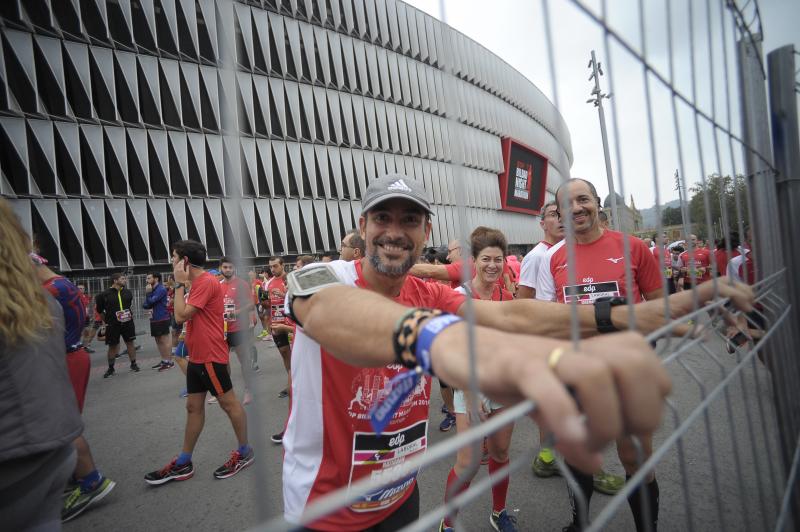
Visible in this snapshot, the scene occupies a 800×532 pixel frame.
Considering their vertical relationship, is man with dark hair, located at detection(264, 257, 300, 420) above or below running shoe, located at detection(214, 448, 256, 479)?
above

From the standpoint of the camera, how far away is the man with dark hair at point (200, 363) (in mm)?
3588

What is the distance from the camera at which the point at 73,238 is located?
20141 mm

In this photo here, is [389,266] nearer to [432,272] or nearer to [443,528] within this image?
[443,528]

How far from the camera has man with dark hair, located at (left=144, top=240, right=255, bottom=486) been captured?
3.59 meters

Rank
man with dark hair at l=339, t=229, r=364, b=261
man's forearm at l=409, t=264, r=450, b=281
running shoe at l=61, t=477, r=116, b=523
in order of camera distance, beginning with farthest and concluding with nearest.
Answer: man with dark hair at l=339, t=229, r=364, b=261, man's forearm at l=409, t=264, r=450, b=281, running shoe at l=61, t=477, r=116, b=523

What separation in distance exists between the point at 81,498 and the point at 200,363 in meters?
1.30

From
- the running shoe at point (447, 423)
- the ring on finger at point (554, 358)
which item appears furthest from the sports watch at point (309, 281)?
the running shoe at point (447, 423)

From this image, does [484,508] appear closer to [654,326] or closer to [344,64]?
[654,326]

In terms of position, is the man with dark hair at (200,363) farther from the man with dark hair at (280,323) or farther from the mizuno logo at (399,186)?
the mizuno logo at (399,186)

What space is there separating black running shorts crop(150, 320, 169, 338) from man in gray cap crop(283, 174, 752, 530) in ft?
27.0

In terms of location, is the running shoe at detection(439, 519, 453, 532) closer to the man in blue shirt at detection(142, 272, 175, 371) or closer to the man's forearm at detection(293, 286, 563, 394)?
the man's forearm at detection(293, 286, 563, 394)

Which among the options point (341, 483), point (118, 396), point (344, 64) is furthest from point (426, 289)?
point (344, 64)

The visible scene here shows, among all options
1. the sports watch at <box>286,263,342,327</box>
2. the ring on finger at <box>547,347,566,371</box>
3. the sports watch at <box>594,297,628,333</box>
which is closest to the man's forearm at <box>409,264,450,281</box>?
the sports watch at <box>594,297,628,333</box>

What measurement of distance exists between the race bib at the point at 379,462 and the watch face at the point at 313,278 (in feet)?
2.03
